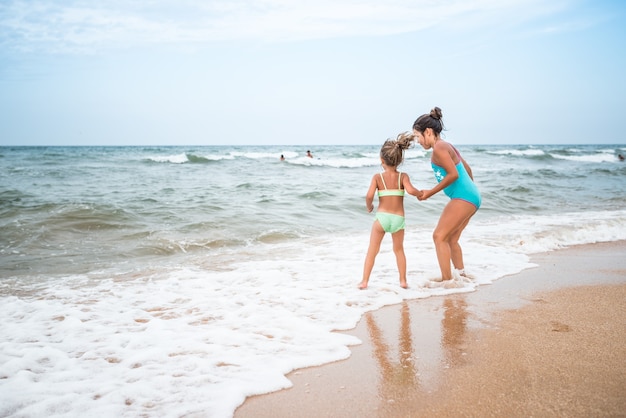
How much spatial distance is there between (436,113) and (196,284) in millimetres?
3307

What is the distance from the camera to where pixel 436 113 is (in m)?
4.53

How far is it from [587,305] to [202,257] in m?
5.10

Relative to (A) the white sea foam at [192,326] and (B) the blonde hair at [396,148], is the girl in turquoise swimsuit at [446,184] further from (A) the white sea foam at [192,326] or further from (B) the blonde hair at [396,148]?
(A) the white sea foam at [192,326]

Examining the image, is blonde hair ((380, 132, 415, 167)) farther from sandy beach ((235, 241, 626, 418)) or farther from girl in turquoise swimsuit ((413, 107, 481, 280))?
sandy beach ((235, 241, 626, 418))

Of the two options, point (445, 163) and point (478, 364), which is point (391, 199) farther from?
point (478, 364)

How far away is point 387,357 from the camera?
9.75ft

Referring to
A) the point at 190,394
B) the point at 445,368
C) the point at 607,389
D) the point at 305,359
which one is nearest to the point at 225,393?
the point at 190,394

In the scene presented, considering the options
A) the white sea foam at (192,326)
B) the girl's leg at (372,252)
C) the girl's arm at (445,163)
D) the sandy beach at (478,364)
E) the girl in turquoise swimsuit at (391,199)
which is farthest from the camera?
the girl's leg at (372,252)

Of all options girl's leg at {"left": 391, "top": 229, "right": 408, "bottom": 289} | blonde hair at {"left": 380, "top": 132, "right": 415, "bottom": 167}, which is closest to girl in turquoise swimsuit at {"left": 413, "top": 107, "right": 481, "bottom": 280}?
blonde hair at {"left": 380, "top": 132, "right": 415, "bottom": 167}

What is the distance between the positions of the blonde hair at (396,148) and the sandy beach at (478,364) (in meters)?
1.48

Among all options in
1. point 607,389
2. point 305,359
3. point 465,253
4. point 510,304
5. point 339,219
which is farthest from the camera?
point 339,219

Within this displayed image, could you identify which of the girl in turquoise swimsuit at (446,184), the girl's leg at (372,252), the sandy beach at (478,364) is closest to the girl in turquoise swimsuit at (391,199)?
the girl's leg at (372,252)

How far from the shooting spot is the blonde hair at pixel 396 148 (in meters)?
4.57

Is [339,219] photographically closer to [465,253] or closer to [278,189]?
[465,253]
